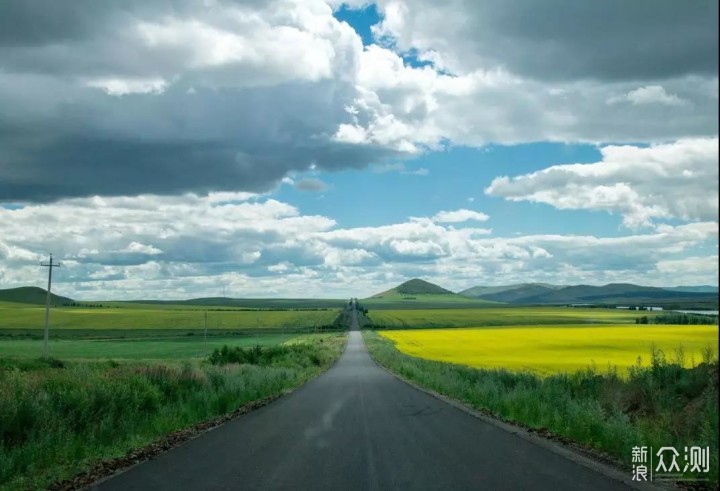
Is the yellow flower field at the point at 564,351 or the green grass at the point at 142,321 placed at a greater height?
the yellow flower field at the point at 564,351

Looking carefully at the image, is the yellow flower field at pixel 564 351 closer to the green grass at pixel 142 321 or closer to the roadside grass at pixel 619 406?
the roadside grass at pixel 619 406

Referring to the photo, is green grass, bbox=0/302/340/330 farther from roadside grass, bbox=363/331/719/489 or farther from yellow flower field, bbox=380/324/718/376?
roadside grass, bbox=363/331/719/489

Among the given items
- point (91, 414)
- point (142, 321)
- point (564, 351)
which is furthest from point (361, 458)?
point (142, 321)

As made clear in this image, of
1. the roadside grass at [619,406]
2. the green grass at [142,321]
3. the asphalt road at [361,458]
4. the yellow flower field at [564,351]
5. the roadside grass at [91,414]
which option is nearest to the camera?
the asphalt road at [361,458]

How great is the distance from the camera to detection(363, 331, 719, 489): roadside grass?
39.4 ft

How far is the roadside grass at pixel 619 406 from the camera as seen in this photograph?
12023mm

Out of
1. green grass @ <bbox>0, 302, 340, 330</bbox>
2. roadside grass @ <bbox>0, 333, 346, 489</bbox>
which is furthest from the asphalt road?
green grass @ <bbox>0, 302, 340, 330</bbox>

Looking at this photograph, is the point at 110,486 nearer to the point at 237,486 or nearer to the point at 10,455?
the point at 237,486

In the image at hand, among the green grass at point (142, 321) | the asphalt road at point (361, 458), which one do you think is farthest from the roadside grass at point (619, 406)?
the green grass at point (142, 321)

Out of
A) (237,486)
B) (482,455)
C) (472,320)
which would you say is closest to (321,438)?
(482,455)

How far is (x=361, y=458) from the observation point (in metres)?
11.6

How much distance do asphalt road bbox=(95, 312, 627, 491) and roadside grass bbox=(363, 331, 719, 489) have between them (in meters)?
1.29

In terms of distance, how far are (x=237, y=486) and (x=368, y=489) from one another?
1983mm

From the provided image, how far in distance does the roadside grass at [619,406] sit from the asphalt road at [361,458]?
4.23 ft
